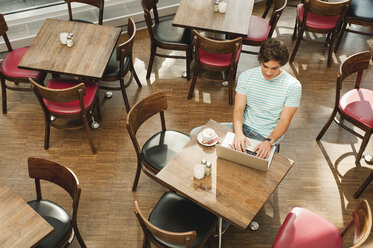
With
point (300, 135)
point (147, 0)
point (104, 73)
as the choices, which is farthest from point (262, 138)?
point (147, 0)

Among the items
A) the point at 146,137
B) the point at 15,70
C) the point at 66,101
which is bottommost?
the point at 146,137

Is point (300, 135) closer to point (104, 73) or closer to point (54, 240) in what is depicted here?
point (104, 73)

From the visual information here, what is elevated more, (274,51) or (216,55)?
(274,51)

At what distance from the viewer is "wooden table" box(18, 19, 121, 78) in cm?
348

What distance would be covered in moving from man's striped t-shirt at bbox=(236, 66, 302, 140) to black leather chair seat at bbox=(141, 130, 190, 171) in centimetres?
58

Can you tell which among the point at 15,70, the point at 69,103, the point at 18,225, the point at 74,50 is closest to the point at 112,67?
the point at 74,50

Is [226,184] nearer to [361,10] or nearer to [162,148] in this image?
[162,148]

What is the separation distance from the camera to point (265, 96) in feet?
9.53

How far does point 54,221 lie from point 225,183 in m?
1.24

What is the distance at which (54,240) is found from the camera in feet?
8.32

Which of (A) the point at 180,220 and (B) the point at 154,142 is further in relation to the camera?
(B) the point at 154,142

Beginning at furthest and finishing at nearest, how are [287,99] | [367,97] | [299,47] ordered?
[299,47] < [367,97] < [287,99]

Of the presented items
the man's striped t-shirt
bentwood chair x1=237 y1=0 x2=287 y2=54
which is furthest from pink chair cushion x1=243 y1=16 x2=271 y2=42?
the man's striped t-shirt

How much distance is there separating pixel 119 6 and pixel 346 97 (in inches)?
128
